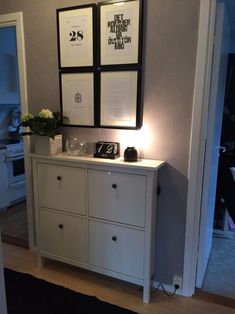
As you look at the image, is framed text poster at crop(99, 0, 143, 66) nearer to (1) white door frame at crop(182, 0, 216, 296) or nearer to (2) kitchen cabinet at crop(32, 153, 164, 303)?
(1) white door frame at crop(182, 0, 216, 296)

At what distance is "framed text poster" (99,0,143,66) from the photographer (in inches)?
70.9

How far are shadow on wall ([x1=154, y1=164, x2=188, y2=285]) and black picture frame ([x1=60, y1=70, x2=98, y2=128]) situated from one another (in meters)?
0.72

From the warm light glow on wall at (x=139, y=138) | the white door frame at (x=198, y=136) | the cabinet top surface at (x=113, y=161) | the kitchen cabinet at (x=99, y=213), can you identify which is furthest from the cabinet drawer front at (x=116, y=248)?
the warm light glow on wall at (x=139, y=138)

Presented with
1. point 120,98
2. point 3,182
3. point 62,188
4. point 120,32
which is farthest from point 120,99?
point 3,182

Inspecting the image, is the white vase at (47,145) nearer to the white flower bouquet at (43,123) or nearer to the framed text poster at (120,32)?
the white flower bouquet at (43,123)

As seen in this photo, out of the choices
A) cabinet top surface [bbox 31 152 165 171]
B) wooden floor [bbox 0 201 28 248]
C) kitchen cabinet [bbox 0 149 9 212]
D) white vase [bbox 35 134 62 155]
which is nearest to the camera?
cabinet top surface [bbox 31 152 165 171]

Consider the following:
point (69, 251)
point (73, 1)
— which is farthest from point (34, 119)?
point (69, 251)

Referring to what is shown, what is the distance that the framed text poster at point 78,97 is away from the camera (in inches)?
81.0

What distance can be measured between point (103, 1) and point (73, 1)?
0.89ft

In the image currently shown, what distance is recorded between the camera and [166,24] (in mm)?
1741

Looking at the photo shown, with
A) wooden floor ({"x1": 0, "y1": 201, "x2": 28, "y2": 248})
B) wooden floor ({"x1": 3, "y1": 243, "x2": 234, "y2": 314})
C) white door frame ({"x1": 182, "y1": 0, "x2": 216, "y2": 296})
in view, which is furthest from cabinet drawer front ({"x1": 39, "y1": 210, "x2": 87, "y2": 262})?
white door frame ({"x1": 182, "y1": 0, "x2": 216, "y2": 296})

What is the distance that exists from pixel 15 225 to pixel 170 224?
1.98 meters

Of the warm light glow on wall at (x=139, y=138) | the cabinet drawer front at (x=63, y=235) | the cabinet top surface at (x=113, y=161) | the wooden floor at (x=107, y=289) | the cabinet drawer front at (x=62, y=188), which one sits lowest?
the wooden floor at (x=107, y=289)

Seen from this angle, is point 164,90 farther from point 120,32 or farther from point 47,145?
point 47,145
